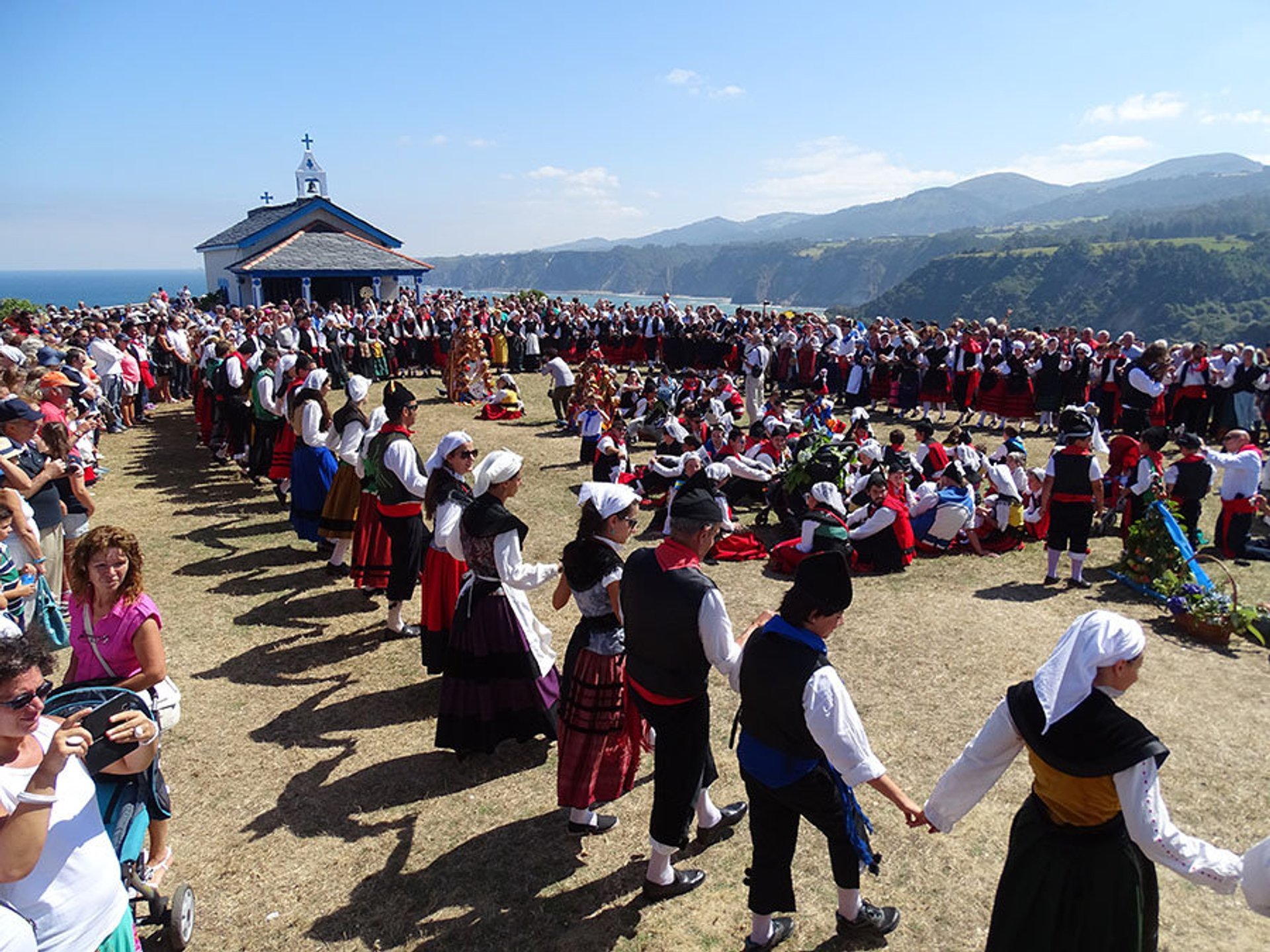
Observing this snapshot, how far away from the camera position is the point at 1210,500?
11344mm

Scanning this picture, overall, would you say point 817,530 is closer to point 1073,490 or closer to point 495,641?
point 1073,490

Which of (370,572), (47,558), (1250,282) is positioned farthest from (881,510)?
(1250,282)

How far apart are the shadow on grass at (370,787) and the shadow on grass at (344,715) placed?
9.3 inches

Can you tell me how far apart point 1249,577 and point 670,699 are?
804 centimetres

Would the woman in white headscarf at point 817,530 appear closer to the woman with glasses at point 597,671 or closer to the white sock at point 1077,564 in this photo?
the white sock at point 1077,564

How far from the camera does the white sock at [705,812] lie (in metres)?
4.29

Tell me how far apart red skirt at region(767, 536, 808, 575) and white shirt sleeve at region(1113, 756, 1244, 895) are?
5951 millimetres

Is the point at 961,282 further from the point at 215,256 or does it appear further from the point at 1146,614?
the point at 1146,614

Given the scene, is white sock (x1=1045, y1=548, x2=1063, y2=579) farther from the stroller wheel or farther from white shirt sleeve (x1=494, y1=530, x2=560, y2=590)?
the stroller wheel

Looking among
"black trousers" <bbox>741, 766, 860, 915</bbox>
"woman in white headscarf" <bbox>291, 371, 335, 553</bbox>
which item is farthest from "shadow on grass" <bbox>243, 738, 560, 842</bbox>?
"woman in white headscarf" <bbox>291, 371, 335, 553</bbox>

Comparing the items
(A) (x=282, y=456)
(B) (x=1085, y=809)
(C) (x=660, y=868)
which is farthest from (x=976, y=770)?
(A) (x=282, y=456)

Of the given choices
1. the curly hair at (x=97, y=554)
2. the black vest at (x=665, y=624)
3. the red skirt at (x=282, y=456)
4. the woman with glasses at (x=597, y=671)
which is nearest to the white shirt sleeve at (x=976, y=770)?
the black vest at (x=665, y=624)

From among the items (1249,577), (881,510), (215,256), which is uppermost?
(215,256)

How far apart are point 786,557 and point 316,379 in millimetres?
5295
